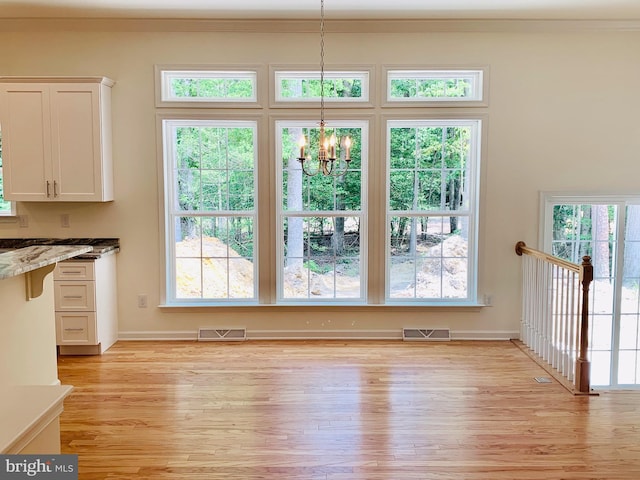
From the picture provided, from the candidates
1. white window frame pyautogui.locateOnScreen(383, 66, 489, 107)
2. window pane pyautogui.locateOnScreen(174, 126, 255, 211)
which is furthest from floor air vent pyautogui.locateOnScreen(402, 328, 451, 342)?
white window frame pyautogui.locateOnScreen(383, 66, 489, 107)

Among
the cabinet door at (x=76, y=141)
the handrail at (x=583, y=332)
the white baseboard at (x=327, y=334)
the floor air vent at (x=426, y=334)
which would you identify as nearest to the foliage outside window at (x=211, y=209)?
the white baseboard at (x=327, y=334)

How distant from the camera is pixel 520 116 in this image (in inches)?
185

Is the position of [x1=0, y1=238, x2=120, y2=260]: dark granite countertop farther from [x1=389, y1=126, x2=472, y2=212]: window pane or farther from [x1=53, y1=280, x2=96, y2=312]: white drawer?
[x1=389, y1=126, x2=472, y2=212]: window pane

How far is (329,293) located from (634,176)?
312 centimetres

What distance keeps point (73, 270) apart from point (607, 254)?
4940 millimetres

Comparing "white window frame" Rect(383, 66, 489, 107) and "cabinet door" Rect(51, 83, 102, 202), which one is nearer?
"cabinet door" Rect(51, 83, 102, 202)

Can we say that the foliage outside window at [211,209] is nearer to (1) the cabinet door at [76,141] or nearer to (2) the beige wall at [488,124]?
(2) the beige wall at [488,124]

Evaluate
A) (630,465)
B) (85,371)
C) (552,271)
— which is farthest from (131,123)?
(630,465)

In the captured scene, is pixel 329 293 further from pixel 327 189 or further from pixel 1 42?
pixel 1 42

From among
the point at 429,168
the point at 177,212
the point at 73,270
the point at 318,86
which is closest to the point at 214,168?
the point at 177,212

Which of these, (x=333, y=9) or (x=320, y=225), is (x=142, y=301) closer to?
(x=320, y=225)

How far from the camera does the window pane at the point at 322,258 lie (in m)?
4.92

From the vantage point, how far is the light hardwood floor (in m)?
2.62

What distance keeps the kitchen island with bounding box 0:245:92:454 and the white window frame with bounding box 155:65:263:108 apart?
6.59ft
